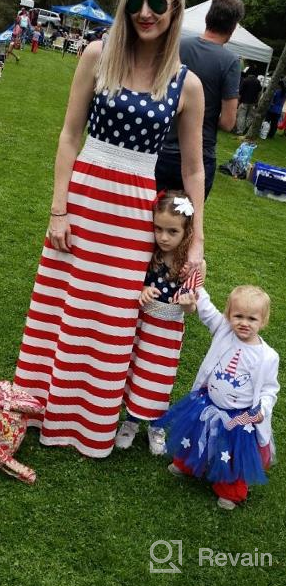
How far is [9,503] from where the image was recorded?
2607mm

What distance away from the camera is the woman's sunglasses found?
94.6 inches

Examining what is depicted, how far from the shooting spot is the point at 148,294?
110 inches

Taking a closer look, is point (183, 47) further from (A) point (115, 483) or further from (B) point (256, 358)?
(A) point (115, 483)

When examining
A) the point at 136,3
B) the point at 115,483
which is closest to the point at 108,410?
the point at 115,483

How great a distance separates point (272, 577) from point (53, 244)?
164cm

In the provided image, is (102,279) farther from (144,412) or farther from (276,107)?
(276,107)

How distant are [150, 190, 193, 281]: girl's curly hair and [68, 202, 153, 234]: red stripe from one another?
0.28 ft


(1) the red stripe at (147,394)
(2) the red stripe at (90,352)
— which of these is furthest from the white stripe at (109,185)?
(1) the red stripe at (147,394)

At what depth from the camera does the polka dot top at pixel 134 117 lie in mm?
2479

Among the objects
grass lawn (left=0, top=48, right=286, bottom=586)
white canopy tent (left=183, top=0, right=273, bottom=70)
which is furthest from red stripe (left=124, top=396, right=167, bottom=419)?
white canopy tent (left=183, top=0, right=273, bottom=70)

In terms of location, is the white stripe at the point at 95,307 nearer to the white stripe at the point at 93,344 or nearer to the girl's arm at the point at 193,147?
the white stripe at the point at 93,344

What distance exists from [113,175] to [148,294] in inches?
21.2

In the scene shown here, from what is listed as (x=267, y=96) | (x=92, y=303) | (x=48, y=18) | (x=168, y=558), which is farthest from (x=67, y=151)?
(x=48, y=18)

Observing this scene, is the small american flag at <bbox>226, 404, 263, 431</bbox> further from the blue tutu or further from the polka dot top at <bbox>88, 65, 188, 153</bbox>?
the polka dot top at <bbox>88, 65, 188, 153</bbox>
